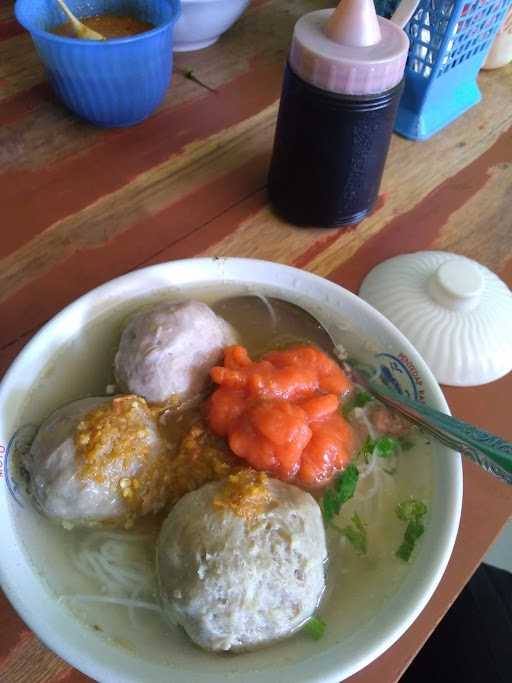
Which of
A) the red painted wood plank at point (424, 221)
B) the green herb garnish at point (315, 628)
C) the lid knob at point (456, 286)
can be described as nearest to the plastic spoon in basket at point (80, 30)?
the red painted wood plank at point (424, 221)

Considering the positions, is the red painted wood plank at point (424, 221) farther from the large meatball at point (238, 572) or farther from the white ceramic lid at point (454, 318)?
the large meatball at point (238, 572)

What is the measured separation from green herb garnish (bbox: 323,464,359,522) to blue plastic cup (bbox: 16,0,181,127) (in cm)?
72

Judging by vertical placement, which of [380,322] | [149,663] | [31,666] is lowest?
[31,666]

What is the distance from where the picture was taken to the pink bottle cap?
77cm

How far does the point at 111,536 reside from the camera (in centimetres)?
60

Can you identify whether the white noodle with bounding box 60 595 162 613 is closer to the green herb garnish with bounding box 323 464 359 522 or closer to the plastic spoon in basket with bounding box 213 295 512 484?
the green herb garnish with bounding box 323 464 359 522

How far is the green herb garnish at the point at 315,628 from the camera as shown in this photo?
20.9 inches

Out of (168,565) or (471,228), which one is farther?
(471,228)

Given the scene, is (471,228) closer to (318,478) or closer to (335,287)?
(335,287)

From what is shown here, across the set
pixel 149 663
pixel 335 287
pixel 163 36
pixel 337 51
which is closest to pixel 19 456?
pixel 149 663

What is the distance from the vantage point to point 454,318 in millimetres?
840

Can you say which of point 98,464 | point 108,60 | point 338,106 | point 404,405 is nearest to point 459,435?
point 404,405

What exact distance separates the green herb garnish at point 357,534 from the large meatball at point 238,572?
77 millimetres

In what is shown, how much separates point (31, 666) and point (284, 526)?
29 cm
